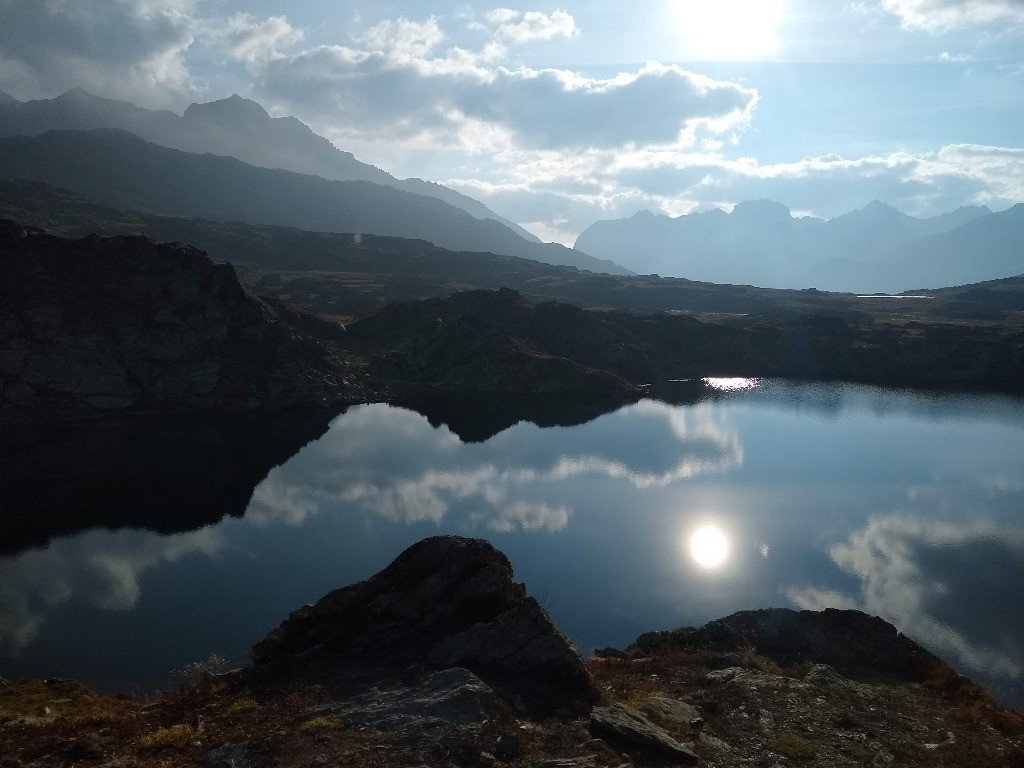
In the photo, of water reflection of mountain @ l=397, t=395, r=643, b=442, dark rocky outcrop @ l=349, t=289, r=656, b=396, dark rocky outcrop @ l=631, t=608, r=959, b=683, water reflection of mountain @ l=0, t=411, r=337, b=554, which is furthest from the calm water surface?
dark rocky outcrop @ l=349, t=289, r=656, b=396

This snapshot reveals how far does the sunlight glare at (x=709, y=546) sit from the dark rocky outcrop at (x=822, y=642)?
1455 centimetres

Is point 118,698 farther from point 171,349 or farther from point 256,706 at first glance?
point 171,349

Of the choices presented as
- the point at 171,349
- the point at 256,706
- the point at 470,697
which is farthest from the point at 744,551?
the point at 171,349

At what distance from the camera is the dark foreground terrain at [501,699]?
657 inches

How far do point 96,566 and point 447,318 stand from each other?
9326 centimetres

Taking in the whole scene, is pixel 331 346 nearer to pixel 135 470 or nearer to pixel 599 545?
pixel 135 470

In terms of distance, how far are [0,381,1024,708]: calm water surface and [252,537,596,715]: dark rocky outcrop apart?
10.9 metres

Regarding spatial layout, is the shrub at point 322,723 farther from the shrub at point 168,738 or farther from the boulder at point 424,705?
the shrub at point 168,738

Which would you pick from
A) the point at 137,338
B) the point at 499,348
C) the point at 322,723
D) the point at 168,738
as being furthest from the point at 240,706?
the point at 499,348

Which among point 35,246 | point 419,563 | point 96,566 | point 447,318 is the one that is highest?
point 35,246

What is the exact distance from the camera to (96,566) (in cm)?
4119

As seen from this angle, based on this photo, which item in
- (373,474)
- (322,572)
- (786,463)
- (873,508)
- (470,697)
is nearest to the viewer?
(470,697)

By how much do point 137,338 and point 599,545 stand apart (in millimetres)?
72916

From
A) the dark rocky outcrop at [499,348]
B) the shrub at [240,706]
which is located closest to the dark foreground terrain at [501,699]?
the shrub at [240,706]
